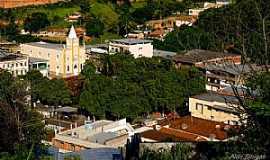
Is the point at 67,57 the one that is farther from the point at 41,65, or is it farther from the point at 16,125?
the point at 16,125

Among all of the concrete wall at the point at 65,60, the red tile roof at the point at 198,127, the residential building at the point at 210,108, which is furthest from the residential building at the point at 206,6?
the red tile roof at the point at 198,127

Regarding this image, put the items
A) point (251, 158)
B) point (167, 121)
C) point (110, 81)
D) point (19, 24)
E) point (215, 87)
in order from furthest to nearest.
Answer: point (19, 24), point (215, 87), point (110, 81), point (167, 121), point (251, 158)

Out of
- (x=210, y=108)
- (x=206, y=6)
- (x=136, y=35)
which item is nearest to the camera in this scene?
(x=210, y=108)

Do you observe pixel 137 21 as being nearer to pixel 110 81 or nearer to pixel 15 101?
pixel 110 81

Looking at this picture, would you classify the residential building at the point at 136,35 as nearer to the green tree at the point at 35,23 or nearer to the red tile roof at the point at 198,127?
the green tree at the point at 35,23

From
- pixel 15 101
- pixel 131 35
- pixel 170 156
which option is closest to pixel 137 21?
pixel 131 35

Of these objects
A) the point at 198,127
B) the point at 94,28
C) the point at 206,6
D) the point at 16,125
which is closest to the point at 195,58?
the point at 198,127
